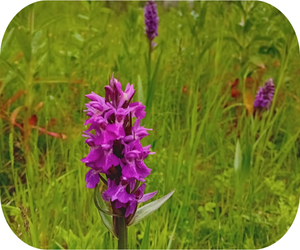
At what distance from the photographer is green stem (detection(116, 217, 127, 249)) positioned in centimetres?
69

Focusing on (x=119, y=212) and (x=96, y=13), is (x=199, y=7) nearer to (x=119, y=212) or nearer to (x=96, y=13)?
(x=96, y=13)

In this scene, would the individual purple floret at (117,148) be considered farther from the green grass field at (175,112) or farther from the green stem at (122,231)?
the green grass field at (175,112)

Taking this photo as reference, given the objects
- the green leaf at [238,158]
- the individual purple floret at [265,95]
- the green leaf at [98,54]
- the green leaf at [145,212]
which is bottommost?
the green leaf at [238,158]

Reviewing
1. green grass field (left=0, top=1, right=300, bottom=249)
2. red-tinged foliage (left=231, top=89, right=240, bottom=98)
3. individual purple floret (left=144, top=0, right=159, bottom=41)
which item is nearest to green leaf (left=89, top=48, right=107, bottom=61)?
green grass field (left=0, top=1, right=300, bottom=249)

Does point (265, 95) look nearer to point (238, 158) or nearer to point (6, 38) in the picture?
point (238, 158)

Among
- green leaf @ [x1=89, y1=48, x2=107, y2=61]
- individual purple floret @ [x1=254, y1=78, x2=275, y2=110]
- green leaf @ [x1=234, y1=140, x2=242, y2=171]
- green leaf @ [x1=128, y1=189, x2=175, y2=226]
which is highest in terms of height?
green leaf @ [x1=89, y1=48, x2=107, y2=61]

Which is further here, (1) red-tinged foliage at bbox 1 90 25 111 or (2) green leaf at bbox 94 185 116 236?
(1) red-tinged foliage at bbox 1 90 25 111

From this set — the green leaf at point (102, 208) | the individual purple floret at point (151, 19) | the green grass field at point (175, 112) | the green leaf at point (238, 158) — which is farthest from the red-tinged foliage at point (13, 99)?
the green leaf at point (238, 158)

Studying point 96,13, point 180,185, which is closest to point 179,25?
point 96,13

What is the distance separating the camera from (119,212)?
0.68 meters

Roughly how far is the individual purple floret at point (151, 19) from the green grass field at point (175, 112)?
0.05 ft

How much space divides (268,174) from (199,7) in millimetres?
518

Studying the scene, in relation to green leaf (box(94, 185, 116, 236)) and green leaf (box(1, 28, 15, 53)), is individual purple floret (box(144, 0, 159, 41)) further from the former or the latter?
green leaf (box(94, 185, 116, 236))

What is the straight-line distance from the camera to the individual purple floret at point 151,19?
1.09 meters
